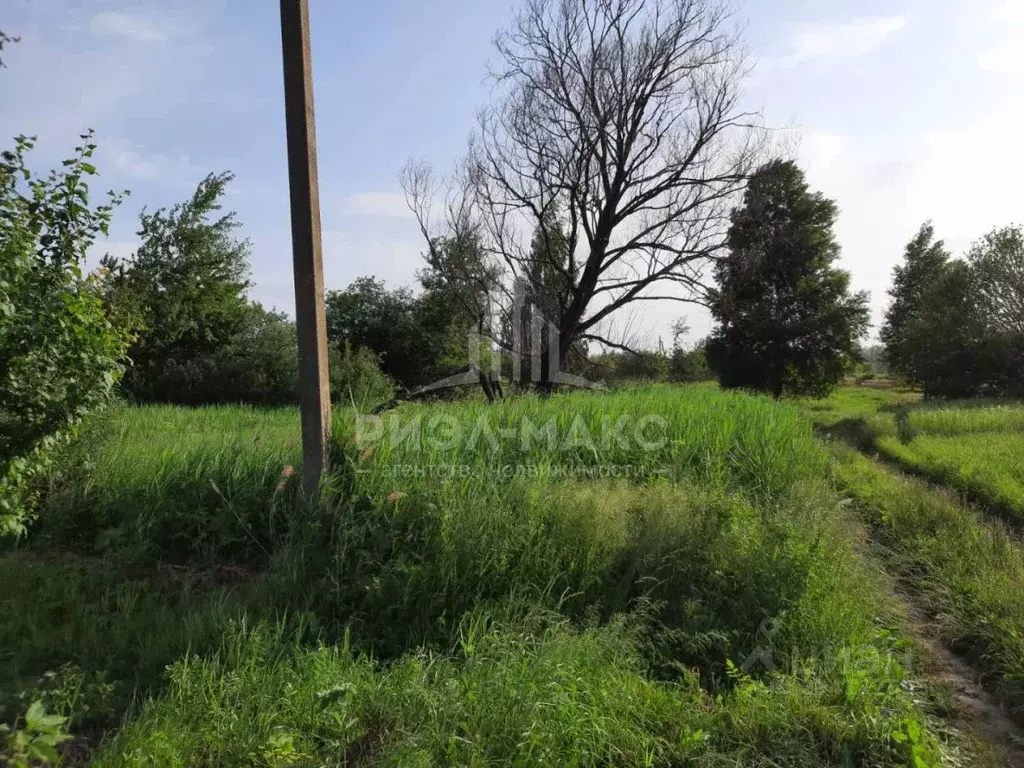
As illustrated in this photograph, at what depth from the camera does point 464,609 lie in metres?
3.83

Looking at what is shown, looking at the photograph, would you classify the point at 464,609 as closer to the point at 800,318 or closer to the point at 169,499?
the point at 169,499

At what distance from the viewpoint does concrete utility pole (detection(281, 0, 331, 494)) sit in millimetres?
4418

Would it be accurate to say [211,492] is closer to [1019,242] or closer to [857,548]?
[857,548]

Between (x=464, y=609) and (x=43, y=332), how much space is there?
292cm

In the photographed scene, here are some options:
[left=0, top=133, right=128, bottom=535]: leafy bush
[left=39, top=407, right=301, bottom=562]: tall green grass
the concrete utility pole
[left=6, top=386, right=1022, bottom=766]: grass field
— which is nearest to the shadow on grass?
[left=6, top=386, right=1022, bottom=766]: grass field

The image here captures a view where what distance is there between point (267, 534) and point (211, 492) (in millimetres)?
631

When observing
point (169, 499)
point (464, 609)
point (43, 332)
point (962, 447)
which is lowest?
point (464, 609)

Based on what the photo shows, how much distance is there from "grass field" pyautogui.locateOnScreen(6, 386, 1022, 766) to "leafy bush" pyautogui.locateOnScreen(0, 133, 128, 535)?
2.86ft

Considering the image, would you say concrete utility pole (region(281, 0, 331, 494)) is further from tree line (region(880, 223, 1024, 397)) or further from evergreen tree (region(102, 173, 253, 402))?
tree line (region(880, 223, 1024, 397))

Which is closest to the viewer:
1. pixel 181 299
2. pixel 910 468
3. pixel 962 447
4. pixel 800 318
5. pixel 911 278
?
pixel 910 468

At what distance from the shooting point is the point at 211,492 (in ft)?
16.1

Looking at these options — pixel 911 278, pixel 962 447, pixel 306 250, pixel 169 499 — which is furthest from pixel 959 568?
pixel 911 278

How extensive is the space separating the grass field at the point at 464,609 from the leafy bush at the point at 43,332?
0.87 metres

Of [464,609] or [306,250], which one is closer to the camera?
[464,609]
